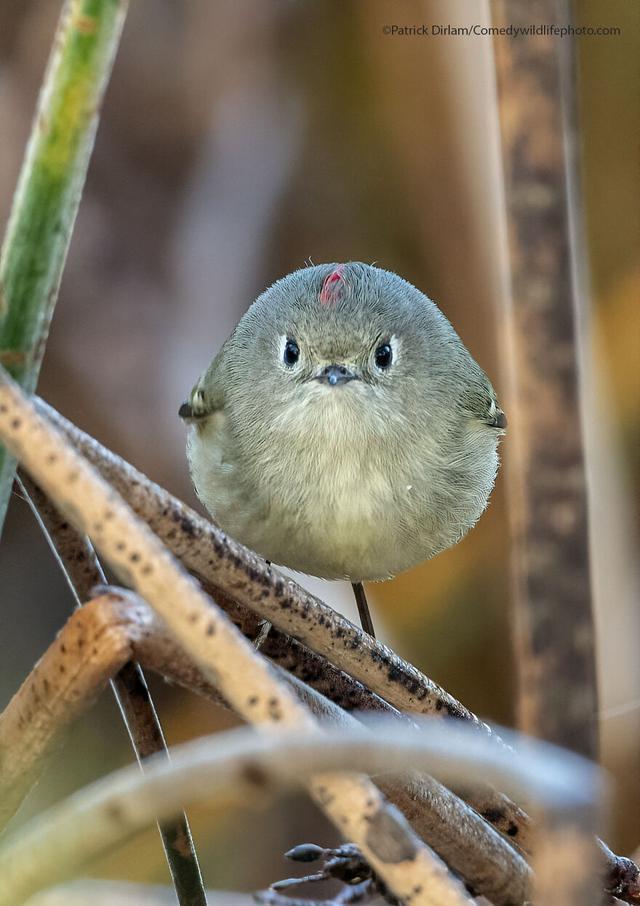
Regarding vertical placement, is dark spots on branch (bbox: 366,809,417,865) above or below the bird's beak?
below

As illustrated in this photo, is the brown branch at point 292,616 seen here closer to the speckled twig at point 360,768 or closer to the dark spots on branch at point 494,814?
the dark spots on branch at point 494,814

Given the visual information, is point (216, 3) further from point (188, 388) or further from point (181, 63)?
point (188, 388)

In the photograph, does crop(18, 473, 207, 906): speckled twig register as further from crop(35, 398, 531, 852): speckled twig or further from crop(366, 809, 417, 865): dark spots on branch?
crop(366, 809, 417, 865): dark spots on branch

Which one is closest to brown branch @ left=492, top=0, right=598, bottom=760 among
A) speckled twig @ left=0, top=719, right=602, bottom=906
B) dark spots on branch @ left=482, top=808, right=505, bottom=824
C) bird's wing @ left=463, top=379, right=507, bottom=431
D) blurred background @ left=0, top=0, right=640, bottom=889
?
speckled twig @ left=0, top=719, right=602, bottom=906

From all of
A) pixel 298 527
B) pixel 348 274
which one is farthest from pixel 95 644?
pixel 348 274

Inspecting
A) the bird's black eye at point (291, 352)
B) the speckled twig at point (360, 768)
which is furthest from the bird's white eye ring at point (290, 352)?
the speckled twig at point (360, 768)

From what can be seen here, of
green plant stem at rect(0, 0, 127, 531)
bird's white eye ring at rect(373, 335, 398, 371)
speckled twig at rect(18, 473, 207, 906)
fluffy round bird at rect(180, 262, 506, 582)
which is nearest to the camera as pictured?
green plant stem at rect(0, 0, 127, 531)

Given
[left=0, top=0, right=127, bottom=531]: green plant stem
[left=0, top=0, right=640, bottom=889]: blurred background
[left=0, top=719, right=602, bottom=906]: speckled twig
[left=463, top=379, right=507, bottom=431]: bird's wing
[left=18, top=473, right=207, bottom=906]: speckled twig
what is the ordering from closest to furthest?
1. [left=0, top=719, right=602, bottom=906]: speckled twig
2. [left=0, top=0, right=127, bottom=531]: green plant stem
3. [left=18, top=473, right=207, bottom=906]: speckled twig
4. [left=463, top=379, right=507, bottom=431]: bird's wing
5. [left=0, top=0, right=640, bottom=889]: blurred background
